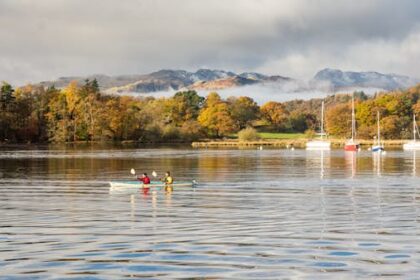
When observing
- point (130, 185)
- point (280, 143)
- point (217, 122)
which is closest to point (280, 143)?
point (280, 143)

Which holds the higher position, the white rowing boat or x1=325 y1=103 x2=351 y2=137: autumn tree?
x1=325 y1=103 x2=351 y2=137: autumn tree

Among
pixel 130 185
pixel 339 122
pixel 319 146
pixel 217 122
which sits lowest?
pixel 130 185

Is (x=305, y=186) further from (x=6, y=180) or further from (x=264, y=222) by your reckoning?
(x=6, y=180)

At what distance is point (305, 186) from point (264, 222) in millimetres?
20190

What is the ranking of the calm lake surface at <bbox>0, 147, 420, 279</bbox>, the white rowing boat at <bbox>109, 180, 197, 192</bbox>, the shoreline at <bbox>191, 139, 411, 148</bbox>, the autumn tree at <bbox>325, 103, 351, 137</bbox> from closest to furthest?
the calm lake surface at <bbox>0, 147, 420, 279</bbox> → the white rowing boat at <bbox>109, 180, 197, 192</bbox> → the shoreline at <bbox>191, 139, 411, 148</bbox> → the autumn tree at <bbox>325, 103, 351, 137</bbox>

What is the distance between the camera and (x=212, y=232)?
84.1ft

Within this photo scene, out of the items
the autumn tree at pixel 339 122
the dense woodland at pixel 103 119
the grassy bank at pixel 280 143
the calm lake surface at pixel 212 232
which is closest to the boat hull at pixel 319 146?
the grassy bank at pixel 280 143

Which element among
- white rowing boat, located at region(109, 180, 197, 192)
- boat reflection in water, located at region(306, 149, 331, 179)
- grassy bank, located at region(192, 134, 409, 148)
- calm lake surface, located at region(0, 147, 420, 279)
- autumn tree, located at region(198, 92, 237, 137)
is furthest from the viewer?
autumn tree, located at region(198, 92, 237, 137)

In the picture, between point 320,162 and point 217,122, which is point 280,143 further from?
A: point 320,162

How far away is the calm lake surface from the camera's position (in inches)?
760

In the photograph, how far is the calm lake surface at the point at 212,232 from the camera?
19.3 meters

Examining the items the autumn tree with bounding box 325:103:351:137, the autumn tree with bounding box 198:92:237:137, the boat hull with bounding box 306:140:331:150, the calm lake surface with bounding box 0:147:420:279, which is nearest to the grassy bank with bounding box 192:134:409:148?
the autumn tree with bounding box 325:103:351:137

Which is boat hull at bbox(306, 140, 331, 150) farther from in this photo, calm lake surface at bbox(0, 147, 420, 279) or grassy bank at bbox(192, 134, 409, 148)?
calm lake surface at bbox(0, 147, 420, 279)

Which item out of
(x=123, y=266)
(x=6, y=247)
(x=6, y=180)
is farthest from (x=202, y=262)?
(x=6, y=180)
